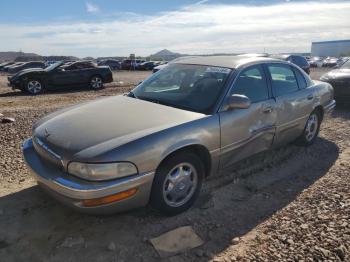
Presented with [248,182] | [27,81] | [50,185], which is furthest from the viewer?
[27,81]

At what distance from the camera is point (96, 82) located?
1541 centimetres

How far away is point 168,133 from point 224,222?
1.10 metres

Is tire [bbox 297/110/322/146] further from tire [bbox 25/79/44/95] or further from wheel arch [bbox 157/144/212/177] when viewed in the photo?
tire [bbox 25/79/44/95]

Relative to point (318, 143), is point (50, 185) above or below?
above

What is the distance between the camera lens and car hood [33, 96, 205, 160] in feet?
10.3

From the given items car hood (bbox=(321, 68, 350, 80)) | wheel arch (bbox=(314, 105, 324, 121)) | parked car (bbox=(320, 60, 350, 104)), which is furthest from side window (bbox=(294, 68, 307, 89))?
car hood (bbox=(321, 68, 350, 80))

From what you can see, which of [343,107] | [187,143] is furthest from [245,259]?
[343,107]

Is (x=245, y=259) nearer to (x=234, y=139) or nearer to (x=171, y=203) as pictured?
(x=171, y=203)

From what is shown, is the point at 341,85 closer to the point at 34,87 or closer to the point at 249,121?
the point at 249,121

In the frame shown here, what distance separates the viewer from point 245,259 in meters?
2.94

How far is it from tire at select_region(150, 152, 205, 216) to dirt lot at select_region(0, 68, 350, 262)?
0.44 ft

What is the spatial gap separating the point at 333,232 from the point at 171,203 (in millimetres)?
1603

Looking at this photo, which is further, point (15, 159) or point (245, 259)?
point (15, 159)

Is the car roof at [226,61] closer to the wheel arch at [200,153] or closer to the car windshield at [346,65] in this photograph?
the wheel arch at [200,153]
